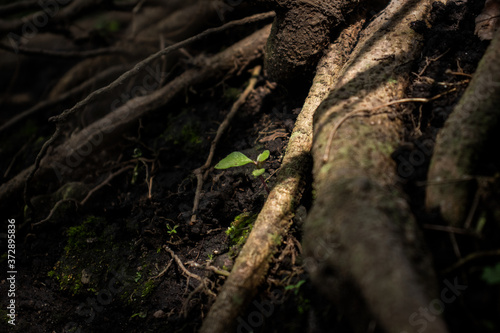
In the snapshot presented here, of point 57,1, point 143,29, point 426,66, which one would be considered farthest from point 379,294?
point 57,1

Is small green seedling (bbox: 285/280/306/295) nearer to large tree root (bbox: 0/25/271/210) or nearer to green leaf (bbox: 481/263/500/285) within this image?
green leaf (bbox: 481/263/500/285)

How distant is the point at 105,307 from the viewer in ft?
6.14

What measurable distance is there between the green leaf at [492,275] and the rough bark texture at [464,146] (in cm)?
19

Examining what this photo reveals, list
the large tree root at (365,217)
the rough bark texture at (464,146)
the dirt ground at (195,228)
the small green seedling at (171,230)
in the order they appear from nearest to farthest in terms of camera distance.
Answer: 1. the large tree root at (365,217)
2. the rough bark texture at (464,146)
3. the dirt ground at (195,228)
4. the small green seedling at (171,230)

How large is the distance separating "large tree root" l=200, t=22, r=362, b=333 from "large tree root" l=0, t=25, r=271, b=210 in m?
1.06

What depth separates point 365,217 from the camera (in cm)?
106

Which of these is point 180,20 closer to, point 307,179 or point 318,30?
point 318,30

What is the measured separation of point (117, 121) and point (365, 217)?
2.51 m

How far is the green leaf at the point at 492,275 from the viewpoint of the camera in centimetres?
97

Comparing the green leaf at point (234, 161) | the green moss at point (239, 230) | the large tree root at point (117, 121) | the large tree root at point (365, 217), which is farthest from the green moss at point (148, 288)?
the large tree root at point (117, 121)

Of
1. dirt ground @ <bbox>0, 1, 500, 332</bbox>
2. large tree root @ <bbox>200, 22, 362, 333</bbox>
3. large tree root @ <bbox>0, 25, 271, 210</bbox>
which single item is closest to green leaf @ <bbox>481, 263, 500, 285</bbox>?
dirt ground @ <bbox>0, 1, 500, 332</bbox>

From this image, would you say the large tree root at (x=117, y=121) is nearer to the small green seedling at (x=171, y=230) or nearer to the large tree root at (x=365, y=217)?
the small green seedling at (x=171, y=230)

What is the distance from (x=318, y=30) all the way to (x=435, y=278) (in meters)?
1.75

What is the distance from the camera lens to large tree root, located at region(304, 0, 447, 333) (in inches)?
37.7
